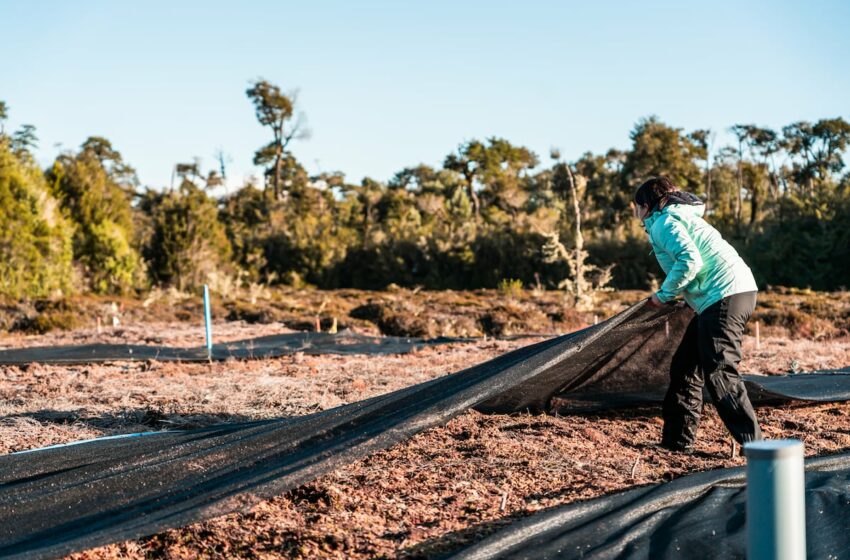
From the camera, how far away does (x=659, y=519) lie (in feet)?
10.00

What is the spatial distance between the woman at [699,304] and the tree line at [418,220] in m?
10.4

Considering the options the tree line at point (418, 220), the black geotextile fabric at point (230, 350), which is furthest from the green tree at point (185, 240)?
the black geotextile fabric at point (230, 350)

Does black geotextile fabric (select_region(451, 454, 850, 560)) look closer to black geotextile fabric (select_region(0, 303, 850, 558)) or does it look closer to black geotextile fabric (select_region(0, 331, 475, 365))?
black geotextile fabric (select_region(0, 303, 850, 558))

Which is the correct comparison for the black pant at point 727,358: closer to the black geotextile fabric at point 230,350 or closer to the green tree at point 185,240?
the black geotextile fabric at point 230,350

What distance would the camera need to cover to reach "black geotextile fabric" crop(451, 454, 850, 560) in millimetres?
2742

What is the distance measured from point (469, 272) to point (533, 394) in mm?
24490

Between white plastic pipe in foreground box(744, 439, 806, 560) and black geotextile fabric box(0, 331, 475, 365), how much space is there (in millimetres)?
7798

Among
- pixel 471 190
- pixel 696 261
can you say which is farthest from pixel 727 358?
pixel 471 190

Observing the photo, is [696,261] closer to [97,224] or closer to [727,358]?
[727,358]

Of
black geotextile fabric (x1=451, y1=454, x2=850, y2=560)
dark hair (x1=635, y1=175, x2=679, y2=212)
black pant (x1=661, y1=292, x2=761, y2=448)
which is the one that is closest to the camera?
black geotextile fabric (x1=451, y1=454, x2=850, y2=560)

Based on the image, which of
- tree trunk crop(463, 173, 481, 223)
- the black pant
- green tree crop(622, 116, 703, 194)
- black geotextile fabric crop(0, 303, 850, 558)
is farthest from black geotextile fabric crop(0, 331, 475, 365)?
tree trunk crop(463, 173, 481, 223)

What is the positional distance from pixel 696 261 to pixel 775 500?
2.42 m

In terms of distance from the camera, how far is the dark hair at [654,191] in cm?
416

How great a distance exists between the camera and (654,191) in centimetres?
417
